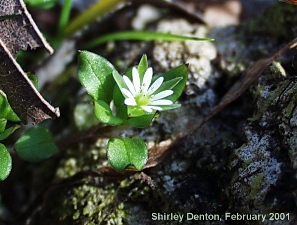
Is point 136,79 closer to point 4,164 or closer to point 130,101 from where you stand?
point 130,101

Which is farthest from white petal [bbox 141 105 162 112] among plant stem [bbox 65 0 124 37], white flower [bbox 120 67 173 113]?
plant stem [bbox 65 0 124 37]

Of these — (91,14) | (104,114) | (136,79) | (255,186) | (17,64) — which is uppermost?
(91,14)

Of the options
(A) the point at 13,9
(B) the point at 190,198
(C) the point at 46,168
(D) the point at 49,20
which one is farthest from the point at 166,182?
(D) the point at 49,20

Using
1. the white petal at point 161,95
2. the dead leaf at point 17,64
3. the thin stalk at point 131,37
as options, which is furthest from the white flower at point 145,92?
the thin stalk at point 131,37

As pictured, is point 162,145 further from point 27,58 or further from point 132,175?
point 27,58

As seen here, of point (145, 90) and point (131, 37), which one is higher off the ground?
point (131, 37)

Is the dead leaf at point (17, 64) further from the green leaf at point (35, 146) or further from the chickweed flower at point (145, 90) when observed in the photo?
the chickweed flower at point (145, 90)

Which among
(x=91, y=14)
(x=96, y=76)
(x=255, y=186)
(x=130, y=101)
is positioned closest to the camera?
(x=255, y=186)

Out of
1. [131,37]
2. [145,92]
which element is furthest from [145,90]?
[131,37]
